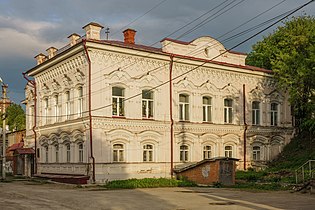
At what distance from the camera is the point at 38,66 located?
101 ft

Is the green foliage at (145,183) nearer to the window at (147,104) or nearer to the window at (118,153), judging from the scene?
the window at (118,153)

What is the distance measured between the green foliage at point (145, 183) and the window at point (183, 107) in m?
5.04

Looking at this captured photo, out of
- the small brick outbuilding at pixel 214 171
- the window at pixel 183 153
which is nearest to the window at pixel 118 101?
the window at pixel 183 153

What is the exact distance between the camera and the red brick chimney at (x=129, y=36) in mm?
30591

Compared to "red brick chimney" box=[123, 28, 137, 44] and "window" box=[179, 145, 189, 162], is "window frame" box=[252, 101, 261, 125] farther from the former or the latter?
"red brick chimney" box=[123, 28, 137, 44]

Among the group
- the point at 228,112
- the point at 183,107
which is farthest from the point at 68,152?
the point at 228,112

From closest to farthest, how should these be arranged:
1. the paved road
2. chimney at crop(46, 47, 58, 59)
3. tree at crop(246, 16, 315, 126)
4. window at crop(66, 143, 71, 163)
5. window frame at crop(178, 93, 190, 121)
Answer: the paved road, window at crop(66, 143, 71, 163), tree at crop(246, 16, 315, 126), window frame at crop(178, 93, 190, 121), chimney at crop(46, 47, 58, 59)

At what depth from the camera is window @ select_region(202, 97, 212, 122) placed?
30.4 metres

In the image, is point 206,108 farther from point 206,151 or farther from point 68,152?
point 68,152

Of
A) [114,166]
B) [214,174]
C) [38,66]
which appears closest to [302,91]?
[214,174]

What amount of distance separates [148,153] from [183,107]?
4.21 meters

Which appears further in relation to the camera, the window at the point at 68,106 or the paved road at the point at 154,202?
the window at the point at 68,106

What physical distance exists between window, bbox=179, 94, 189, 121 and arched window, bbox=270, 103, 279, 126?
8.58 metres

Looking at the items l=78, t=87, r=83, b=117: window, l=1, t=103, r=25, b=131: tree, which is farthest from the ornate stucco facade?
l=1, t=103, r=25, b=131: tree
